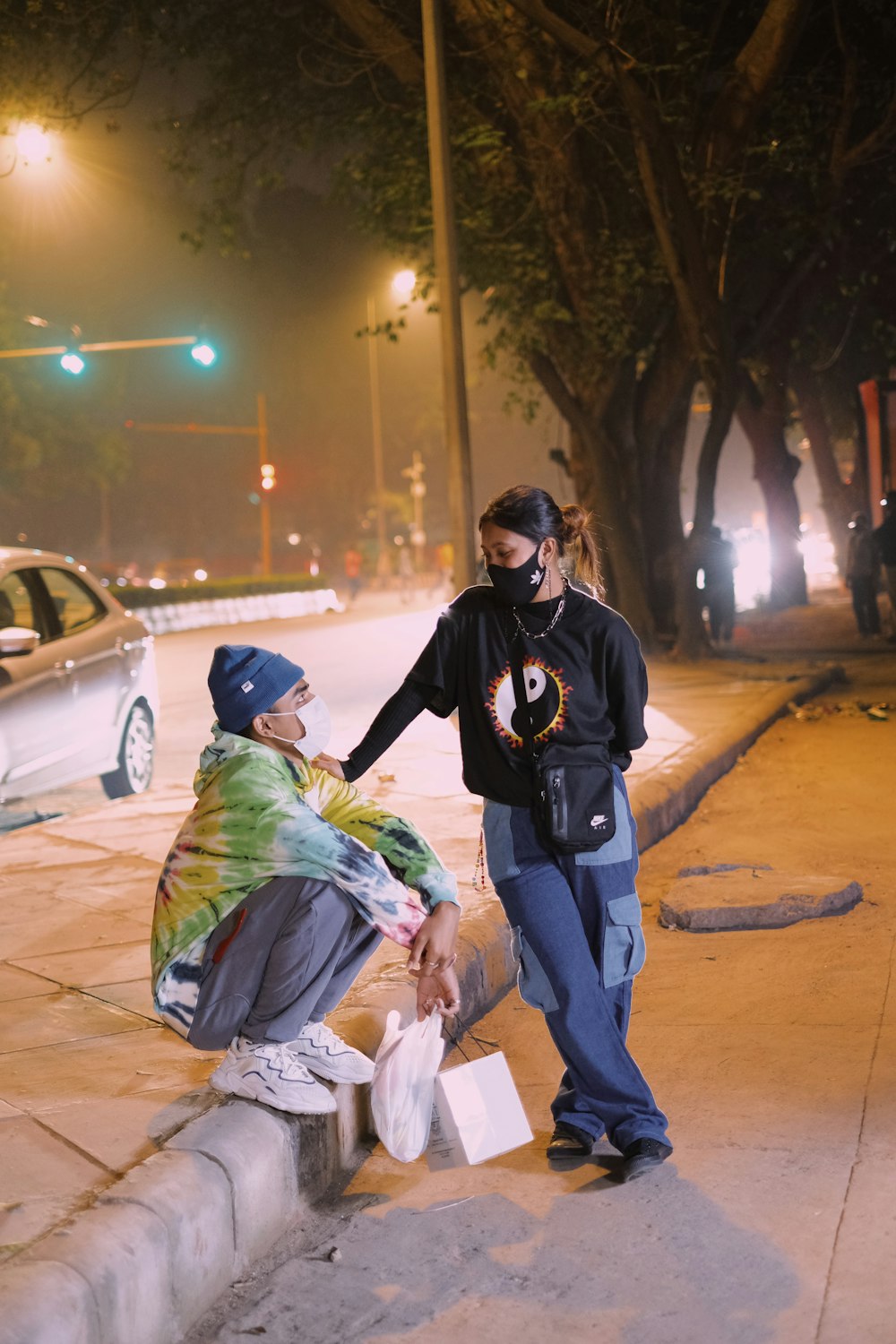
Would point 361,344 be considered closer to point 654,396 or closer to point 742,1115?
point 654,396

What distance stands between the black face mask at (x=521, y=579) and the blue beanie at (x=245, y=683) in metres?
0.59

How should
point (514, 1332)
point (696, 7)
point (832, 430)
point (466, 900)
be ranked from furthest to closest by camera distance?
point (832, 430), point (696, 7), point (466, 900), point (514, 1332)

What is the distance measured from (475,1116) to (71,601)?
6394mm

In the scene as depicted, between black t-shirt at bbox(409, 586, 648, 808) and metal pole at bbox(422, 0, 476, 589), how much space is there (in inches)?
252

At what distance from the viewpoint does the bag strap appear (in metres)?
3.82

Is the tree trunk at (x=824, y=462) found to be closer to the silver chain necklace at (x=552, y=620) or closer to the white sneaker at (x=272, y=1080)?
the silver chain necklace at (x=552, y=620)

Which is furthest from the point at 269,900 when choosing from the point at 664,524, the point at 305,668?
the point at 305,668

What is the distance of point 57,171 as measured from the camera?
1767 cm

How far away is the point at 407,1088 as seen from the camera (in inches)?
146

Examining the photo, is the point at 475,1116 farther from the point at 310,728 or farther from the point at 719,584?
the point at 719,584

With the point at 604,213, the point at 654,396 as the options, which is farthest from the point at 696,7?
the point at 654,396

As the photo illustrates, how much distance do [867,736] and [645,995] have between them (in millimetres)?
6465

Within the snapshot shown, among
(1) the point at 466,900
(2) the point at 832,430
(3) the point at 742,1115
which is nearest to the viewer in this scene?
(3) the point at 742,1115

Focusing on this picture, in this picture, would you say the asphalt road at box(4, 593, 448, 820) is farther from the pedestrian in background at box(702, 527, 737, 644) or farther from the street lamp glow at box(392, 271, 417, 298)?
the street lamp glow at box(392, 271, 417, 298)
